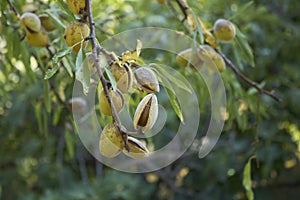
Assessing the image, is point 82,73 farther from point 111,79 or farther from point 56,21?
point 56,21

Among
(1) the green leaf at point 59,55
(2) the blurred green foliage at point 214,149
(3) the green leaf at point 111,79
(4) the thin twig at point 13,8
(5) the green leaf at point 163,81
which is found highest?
(4) the thin twig at point 13,8

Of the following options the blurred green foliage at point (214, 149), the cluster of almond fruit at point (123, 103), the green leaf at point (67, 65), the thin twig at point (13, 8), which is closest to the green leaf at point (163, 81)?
the cluster of almond fruit at point (123, 103)

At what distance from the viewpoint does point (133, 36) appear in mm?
1017

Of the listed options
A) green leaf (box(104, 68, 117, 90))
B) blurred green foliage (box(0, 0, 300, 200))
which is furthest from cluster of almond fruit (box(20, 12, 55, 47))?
blurred green foliage (box(0, 0, 300, 200))

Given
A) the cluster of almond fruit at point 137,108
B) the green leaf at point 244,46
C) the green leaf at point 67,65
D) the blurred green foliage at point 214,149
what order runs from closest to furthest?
the cluster of almond fruit at point 137,108 → the green leaf at point 67,65 → the green leaf at point 244,46 → the blurred green foliage at point 214,149

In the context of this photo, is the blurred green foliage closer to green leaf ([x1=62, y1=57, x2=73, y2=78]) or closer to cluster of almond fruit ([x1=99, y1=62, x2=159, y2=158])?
green leaf ([x1=62, y1=57, x2=73, y2=78])

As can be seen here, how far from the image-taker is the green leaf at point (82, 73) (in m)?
0.54

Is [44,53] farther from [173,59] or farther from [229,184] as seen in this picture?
[229,184]

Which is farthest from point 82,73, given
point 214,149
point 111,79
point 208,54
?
point 214,149

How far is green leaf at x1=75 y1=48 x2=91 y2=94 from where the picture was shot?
1.76 ft

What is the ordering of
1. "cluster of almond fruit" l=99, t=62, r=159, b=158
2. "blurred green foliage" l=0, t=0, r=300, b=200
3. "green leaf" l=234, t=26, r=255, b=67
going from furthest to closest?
1. "blurred green foliage" l=0, t=0, r=300, b=200
2. "green leaf" l=234, t=26, r=255, b=67
3. "cluster of almond fruit" l=99, t=62, r=159, b=158

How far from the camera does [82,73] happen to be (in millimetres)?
547

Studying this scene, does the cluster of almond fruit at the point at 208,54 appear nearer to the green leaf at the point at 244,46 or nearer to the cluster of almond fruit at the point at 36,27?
the green leaf at the point at 244,46

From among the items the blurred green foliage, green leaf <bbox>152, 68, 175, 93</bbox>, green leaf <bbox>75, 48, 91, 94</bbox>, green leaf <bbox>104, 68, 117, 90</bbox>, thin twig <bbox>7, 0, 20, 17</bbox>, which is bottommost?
the blurred green foliage
